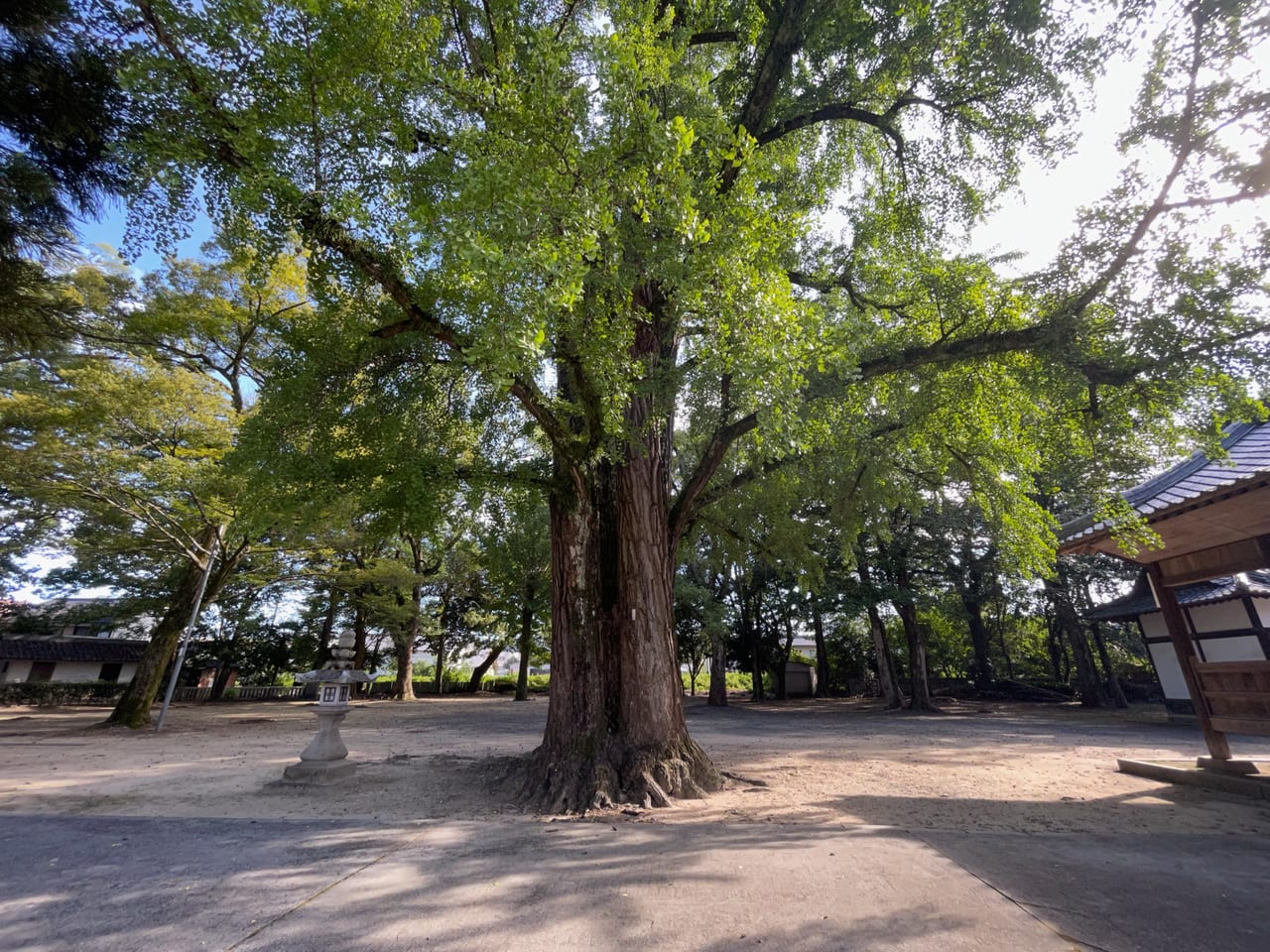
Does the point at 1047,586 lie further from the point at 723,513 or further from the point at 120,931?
the point at 120,931

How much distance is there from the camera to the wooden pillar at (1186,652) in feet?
20.0

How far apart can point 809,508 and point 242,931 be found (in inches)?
628

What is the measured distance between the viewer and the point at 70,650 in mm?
24984

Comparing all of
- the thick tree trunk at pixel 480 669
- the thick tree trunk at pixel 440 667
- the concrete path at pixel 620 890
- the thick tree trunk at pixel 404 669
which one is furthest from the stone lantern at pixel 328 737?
the thick tree trunk at pixel 480 669

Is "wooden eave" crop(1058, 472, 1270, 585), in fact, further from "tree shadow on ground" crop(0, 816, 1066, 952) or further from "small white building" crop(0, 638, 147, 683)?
"small white building" crop(0, 638, 147, 683)

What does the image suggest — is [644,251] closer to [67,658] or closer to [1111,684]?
[1111,684]

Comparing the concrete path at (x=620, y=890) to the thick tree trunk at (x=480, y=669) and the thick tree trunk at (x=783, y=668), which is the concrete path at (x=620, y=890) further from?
the thick tree trunk at (x=480, y=669)

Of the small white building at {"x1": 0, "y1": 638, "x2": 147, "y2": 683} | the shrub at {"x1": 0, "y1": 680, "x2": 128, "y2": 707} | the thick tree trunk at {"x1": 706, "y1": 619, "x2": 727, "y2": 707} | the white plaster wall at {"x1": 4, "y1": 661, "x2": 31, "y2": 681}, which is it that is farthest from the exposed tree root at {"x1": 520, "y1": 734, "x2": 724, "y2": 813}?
the white plaster wall at {"x1": 4, "y1": 661, "x2": 31, "y2": 681}

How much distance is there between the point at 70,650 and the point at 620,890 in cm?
3388

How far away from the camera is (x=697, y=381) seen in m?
6.63

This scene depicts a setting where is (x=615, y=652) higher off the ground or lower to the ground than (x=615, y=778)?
higher

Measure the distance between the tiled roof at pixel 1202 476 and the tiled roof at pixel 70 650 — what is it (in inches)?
1320

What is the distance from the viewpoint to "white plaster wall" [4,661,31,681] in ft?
78.3

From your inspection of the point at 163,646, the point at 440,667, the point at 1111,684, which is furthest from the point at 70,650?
the point at 1111,684
